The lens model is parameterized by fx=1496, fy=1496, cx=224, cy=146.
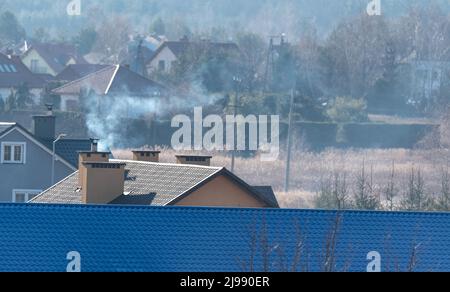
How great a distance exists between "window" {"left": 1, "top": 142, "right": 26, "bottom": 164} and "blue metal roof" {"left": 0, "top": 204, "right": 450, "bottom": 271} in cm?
970

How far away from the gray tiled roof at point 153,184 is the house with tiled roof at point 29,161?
9.97 ft

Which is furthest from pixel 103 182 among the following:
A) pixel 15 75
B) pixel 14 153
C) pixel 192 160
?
pixel 15 75

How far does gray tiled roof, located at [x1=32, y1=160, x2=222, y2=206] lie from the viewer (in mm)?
15648

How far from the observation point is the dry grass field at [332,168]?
28.5 m

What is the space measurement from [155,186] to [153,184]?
0.28 ft

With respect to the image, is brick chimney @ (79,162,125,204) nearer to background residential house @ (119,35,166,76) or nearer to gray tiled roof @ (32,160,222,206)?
gray tiled roof @ (32,160,222,206)

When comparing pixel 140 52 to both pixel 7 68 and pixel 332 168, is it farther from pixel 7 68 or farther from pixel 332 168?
pixel 332 168

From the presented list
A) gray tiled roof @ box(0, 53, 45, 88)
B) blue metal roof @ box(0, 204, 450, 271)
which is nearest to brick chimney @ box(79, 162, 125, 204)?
blue metal roof @ box(0, 204, 450, 271)

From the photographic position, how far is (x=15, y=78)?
143 ft

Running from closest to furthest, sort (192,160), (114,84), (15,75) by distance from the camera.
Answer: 1. (192,160)
2. (114,84)
3. (15,75)

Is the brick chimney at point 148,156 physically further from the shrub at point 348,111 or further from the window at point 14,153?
the shrub at point 348,111

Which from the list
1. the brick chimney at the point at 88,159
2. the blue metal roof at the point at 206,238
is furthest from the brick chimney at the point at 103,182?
the blue metal roof at the point at 206,238

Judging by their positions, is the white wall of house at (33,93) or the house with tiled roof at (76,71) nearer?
the white wall of house at (33,93)
